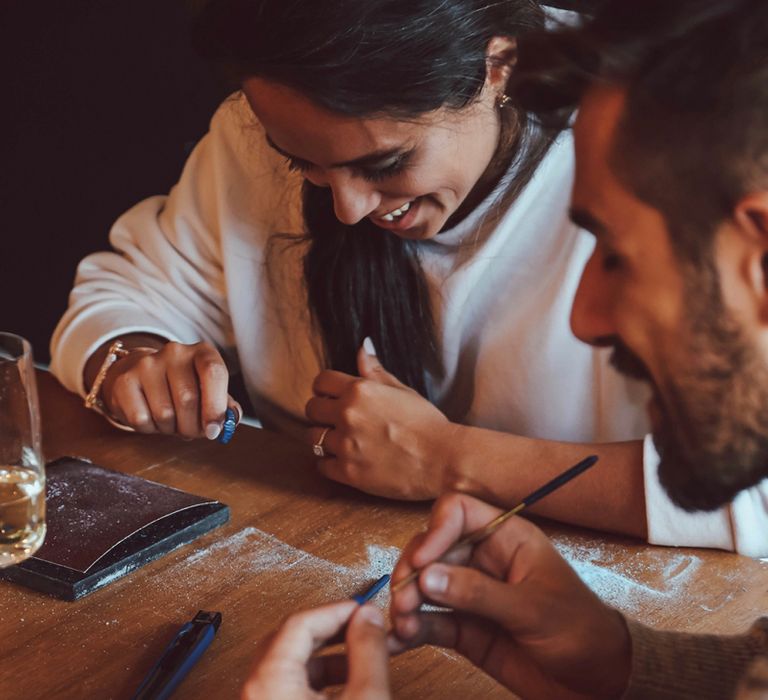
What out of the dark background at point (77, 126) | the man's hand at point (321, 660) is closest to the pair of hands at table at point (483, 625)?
the man's hand at point (321, 660)

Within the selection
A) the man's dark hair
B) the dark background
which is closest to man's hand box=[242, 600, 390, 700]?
the man's dark hair

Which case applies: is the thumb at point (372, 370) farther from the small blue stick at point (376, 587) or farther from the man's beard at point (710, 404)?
the man's beard at point (710, 404)

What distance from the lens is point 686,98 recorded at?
72 centimetres

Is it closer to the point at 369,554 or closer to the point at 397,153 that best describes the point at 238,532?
the point at 369,554

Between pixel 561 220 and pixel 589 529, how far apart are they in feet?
1.62

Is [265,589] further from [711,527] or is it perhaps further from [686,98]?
[686,98]

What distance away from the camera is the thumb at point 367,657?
0.80 metres

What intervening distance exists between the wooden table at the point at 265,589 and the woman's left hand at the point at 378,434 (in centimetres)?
3

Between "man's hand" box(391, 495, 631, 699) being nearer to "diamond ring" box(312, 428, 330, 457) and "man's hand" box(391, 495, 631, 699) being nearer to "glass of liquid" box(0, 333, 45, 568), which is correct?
"glass of liquid" box(0, 333, 45, 568)

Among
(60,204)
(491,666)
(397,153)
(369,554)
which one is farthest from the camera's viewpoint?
(60,204)

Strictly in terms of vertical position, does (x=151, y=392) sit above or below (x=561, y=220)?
below

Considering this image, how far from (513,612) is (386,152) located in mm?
605

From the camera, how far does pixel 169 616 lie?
1.09 meters

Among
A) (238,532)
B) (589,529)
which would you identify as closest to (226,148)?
(238,532)
